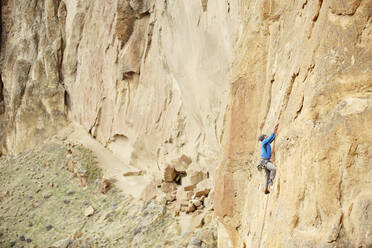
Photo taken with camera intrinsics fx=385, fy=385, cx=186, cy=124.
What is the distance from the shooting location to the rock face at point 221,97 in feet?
17.3

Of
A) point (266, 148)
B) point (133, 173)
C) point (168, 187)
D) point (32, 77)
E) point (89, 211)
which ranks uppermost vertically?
point (266, 148)

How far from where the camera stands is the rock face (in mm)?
5258

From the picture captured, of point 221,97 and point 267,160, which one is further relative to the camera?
point 221,97

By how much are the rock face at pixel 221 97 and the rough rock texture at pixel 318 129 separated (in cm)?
2

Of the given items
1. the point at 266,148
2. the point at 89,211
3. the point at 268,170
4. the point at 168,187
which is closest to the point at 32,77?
the point at 89,211

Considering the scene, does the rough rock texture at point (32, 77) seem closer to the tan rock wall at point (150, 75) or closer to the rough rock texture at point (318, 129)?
the tan rock wall at point (150, 75)

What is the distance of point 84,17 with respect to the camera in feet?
80.7

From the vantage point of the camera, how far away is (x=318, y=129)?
545cm

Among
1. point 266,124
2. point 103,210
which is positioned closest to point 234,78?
point 266,124

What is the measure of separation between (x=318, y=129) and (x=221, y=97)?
7.84 m

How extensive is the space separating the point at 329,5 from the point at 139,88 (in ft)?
49.6

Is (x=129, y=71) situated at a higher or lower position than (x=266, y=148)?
higher

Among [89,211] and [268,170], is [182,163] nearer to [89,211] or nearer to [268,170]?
[89,211]

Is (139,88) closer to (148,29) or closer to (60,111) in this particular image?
(148,29)
